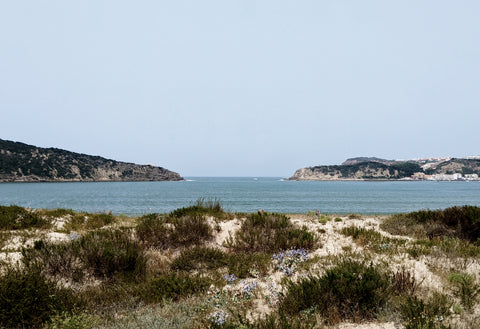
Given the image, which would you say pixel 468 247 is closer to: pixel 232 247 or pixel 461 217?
pixel 461 217

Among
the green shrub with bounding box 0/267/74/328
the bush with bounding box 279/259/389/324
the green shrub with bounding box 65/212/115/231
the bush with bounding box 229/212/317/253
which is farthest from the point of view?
the green shrub with bounding box 65/212/115/231

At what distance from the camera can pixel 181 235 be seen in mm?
9555

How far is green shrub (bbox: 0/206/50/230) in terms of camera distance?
39.0 feet

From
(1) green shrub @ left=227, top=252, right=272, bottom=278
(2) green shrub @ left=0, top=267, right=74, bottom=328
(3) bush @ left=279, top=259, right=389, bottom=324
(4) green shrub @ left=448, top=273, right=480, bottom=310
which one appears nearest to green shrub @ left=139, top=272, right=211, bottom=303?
(1) green shrub @ left=227, top=252, right=272, bottom=278

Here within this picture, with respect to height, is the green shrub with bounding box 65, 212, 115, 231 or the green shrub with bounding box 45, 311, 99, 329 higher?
the green shrub with bounding box 45, 311, 99, 329

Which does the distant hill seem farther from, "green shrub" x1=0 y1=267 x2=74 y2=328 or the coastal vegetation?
"green shrub" x1=0 y1=267 x2=74 y2=328

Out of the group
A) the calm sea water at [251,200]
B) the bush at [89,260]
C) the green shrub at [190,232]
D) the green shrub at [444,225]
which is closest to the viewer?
the bush at [89,260]

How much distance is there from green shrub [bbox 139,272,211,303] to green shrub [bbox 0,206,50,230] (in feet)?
31.7

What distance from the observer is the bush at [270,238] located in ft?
29.2

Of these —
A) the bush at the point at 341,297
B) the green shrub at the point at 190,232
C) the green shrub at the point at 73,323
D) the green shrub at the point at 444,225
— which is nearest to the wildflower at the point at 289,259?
the bush at the point at 341,297

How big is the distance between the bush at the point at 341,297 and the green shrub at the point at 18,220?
40.3 ft

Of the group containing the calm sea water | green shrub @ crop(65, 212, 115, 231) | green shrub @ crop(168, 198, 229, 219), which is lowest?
the calm sea water

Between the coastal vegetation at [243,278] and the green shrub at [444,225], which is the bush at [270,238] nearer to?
the coastal vegetation at [243,278]

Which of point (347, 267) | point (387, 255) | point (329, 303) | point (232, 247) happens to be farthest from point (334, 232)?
point (329, 303)
